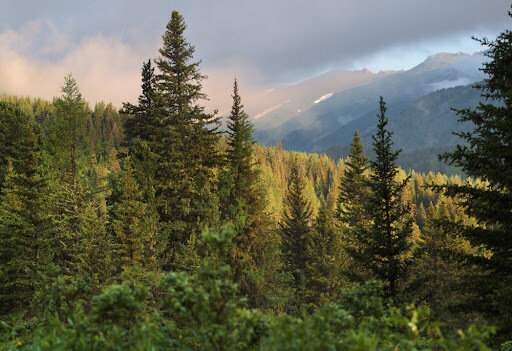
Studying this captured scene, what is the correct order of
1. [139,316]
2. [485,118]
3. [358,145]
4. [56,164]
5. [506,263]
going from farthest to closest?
[358,145]
[56,164]
[485,118]
[506,263]
[139,316]

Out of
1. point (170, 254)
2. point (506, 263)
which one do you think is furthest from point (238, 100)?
point (506, 263)

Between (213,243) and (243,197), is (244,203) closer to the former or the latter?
(243,197)

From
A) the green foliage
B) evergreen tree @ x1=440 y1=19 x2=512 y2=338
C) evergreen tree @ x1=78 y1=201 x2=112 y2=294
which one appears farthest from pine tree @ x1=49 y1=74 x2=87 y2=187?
evergreen tree @ x1=440 y1=19 x2=512 y2=338

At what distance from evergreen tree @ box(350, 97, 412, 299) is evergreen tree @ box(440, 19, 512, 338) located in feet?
9.21

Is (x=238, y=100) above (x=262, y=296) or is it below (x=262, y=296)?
above

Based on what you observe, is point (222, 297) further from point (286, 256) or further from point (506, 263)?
point (286, 256)

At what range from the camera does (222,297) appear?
4266 mm

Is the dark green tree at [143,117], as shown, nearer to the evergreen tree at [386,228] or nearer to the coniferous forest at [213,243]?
the coniferous forest at [213,243]

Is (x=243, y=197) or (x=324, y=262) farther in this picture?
(x=324, y=262)

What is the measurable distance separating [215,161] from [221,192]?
8.15ft

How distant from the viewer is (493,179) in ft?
28.7

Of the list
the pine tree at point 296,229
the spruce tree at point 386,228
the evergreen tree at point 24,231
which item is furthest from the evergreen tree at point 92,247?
the pine tree at point 296,229

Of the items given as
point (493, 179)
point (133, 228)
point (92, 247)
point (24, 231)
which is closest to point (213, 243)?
point (493, 179)

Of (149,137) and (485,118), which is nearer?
(485,118)
